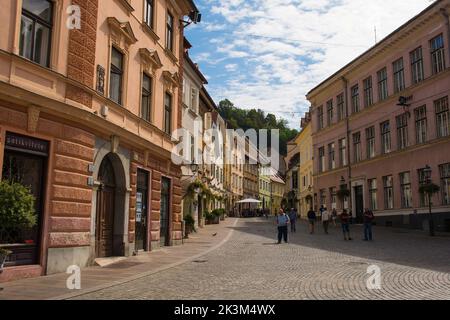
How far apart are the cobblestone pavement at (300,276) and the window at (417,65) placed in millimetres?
15025

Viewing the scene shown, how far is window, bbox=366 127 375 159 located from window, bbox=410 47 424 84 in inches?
258

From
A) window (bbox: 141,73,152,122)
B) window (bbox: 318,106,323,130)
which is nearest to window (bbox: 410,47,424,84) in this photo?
window (bbox: 318,106,323,130)

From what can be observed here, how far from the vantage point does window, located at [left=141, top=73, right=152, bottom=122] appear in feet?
60.8

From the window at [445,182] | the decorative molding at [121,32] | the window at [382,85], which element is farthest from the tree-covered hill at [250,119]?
the decorative molding at [121,32]

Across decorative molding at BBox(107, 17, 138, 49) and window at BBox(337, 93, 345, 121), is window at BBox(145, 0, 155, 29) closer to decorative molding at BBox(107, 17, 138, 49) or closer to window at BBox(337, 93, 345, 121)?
decorative molding at BBox(107, 17, 138, 49)

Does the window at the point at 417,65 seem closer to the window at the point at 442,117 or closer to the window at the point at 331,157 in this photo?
the window at the point at 442,117

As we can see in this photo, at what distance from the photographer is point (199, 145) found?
36406 millimetres

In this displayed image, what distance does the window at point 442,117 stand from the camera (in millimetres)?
26864

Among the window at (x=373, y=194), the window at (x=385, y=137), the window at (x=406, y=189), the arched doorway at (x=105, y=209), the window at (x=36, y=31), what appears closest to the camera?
the window at (x=36, y=31)

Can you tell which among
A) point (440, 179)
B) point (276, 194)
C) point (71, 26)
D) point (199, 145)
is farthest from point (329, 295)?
point (276, 194)

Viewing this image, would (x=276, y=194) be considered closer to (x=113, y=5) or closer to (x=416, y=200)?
(x=416, y=200)

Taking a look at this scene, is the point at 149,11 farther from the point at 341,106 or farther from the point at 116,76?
the point at 341,106

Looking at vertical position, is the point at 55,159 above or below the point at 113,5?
below
